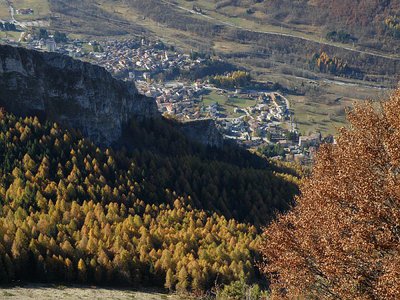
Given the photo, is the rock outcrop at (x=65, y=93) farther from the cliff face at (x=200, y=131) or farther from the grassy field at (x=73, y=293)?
the grassy field at (x=73, y=293)

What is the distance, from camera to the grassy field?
154 feet

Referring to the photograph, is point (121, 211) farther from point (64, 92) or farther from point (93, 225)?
point (64, 92)

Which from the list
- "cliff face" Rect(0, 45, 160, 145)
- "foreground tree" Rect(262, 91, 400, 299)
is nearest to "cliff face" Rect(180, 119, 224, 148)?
"cliff face" Rect(0, 45, 160, 145)

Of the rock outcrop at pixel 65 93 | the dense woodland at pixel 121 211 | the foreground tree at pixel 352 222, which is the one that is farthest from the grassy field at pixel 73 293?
the rock outcrop at pixel 65 93

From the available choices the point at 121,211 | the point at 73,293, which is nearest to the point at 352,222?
the point at 73,293

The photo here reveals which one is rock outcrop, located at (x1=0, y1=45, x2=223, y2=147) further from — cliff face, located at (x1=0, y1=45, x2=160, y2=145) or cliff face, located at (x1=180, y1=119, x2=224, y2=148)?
cliff face, located at (x1=180, y1=119, x2=224, y2=148)

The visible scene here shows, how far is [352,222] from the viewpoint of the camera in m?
29.1

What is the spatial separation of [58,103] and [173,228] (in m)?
35.1

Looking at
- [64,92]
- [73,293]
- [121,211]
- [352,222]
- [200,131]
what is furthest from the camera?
[200,131]

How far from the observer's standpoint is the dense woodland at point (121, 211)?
184 ft

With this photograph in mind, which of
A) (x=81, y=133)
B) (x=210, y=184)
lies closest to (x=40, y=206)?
(x=81, y=133)

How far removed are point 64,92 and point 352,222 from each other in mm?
73221

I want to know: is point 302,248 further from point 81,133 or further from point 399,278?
point 81,133

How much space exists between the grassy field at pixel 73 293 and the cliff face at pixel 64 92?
42.7 meters
